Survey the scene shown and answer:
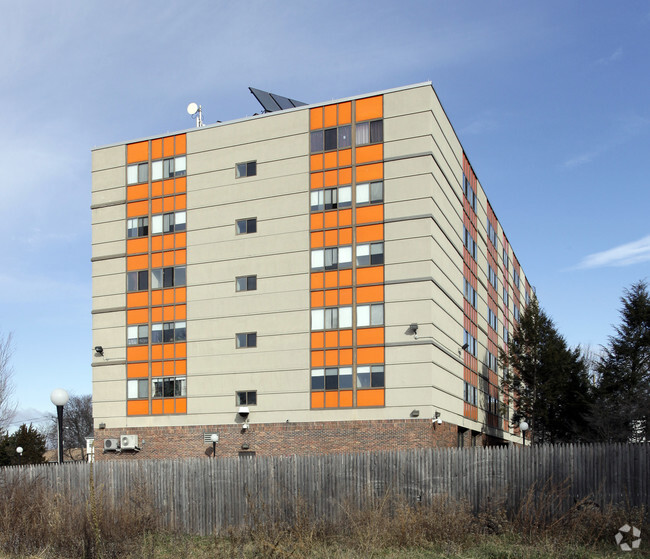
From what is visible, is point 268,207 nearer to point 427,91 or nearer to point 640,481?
point 427,91

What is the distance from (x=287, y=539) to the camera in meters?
15.6

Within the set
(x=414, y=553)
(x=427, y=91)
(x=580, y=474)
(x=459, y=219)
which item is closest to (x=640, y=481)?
(x=580, y=474)

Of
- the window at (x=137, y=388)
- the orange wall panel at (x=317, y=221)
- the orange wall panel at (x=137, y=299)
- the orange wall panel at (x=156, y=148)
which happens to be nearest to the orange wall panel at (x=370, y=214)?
the orange wall panel at (x=317, y=221)

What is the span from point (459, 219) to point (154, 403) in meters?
21.0

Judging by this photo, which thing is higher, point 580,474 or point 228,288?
point 228,288

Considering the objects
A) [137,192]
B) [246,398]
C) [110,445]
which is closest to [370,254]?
[246,398]

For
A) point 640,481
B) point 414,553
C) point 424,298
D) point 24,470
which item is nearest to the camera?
point 414,553

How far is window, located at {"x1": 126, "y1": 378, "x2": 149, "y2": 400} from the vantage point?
41.7 metres

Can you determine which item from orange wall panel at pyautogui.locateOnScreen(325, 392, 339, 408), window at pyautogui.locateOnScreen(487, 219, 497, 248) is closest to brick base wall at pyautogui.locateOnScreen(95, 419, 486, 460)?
orange wall panel at pyautogui.locateOnScreen(325, 392, 339, 408)

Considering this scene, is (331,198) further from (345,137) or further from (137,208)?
(137,208)

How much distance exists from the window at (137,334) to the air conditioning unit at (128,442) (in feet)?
17.8

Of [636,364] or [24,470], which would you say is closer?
[24,470]

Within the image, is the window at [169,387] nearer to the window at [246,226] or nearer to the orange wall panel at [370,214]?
the window at [246,226]

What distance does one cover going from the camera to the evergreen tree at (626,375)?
4469 cm
